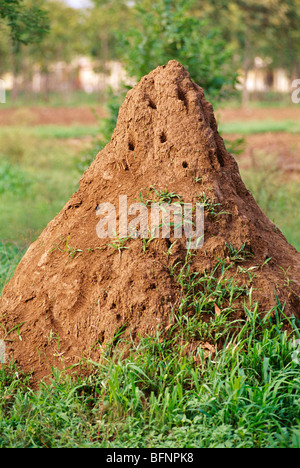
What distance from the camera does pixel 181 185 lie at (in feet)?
11.7

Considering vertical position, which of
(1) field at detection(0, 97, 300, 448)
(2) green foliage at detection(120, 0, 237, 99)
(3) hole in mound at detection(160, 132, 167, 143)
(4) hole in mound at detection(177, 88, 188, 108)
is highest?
(2) green foliage at detection(120, 0, 237, 99)

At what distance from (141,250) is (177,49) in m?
5.07

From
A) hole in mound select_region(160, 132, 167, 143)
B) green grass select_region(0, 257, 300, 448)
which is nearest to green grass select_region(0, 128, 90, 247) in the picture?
hole in mound select_region(160, 132, 167, 143)

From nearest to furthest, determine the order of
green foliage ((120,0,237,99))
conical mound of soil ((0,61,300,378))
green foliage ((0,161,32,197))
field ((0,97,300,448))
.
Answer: field ((0,97,300,448)), conical mound of soil ((0,61,300,378)), green foliage ((120,0,237,99)), green foliage ((0,161,32,197))

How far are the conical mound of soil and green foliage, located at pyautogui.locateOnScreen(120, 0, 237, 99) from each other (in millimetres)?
3515

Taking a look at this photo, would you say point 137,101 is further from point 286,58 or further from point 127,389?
point 286,58

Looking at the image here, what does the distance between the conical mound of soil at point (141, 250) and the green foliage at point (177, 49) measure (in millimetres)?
3515

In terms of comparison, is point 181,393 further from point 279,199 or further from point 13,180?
point 13,180

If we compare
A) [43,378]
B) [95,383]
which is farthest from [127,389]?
[43,378]

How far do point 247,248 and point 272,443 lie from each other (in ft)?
4.42

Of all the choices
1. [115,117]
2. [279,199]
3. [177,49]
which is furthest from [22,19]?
[279,199]

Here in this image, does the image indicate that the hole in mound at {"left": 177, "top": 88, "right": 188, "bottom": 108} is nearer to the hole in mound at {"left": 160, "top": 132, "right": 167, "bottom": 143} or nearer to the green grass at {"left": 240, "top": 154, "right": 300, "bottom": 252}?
the hole in mound at {"left": 160, "top": 132, "right": 167, "bottom": 143}

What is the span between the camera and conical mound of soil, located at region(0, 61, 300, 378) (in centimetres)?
331

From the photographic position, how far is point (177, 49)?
24.9ft
